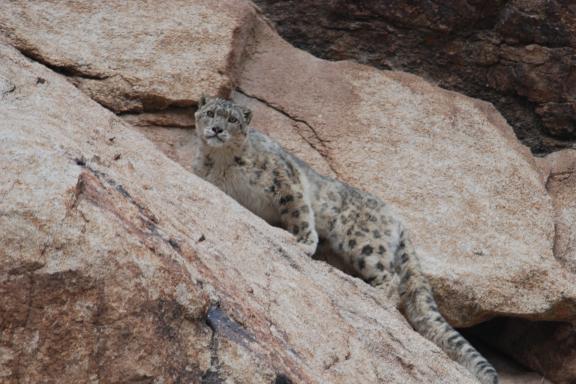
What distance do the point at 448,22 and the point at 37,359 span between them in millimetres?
6472

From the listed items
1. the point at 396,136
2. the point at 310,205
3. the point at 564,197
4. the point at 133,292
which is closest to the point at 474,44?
the point at 396,136

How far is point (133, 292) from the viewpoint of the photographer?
147 inches

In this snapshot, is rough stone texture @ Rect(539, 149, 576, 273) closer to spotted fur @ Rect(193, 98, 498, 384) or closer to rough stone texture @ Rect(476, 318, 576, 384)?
rough stone texture @ Rect(476, 318, 576, 384)

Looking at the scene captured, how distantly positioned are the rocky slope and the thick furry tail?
0.21 meters

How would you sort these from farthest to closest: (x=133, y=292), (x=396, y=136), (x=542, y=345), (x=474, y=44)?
(x=474, y=44) < (x=396, y=136) < (x=542, y=345) < (x=133, y=292)

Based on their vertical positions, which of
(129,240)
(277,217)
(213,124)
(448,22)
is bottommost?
(277,217)

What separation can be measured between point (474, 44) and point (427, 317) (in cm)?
335

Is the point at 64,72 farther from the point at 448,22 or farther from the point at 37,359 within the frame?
the point at 37,359

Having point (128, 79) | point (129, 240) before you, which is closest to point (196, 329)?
point (129, 240)

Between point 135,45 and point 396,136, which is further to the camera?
point 396,136

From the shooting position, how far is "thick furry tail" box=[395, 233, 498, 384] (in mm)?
6371

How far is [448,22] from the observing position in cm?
905

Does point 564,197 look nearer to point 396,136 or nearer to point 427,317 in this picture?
point 396,136

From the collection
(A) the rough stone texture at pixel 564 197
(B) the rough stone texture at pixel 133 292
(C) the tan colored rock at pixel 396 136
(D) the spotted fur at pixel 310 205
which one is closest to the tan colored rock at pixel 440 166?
(C) the tan colored rock at pixel 396 136
